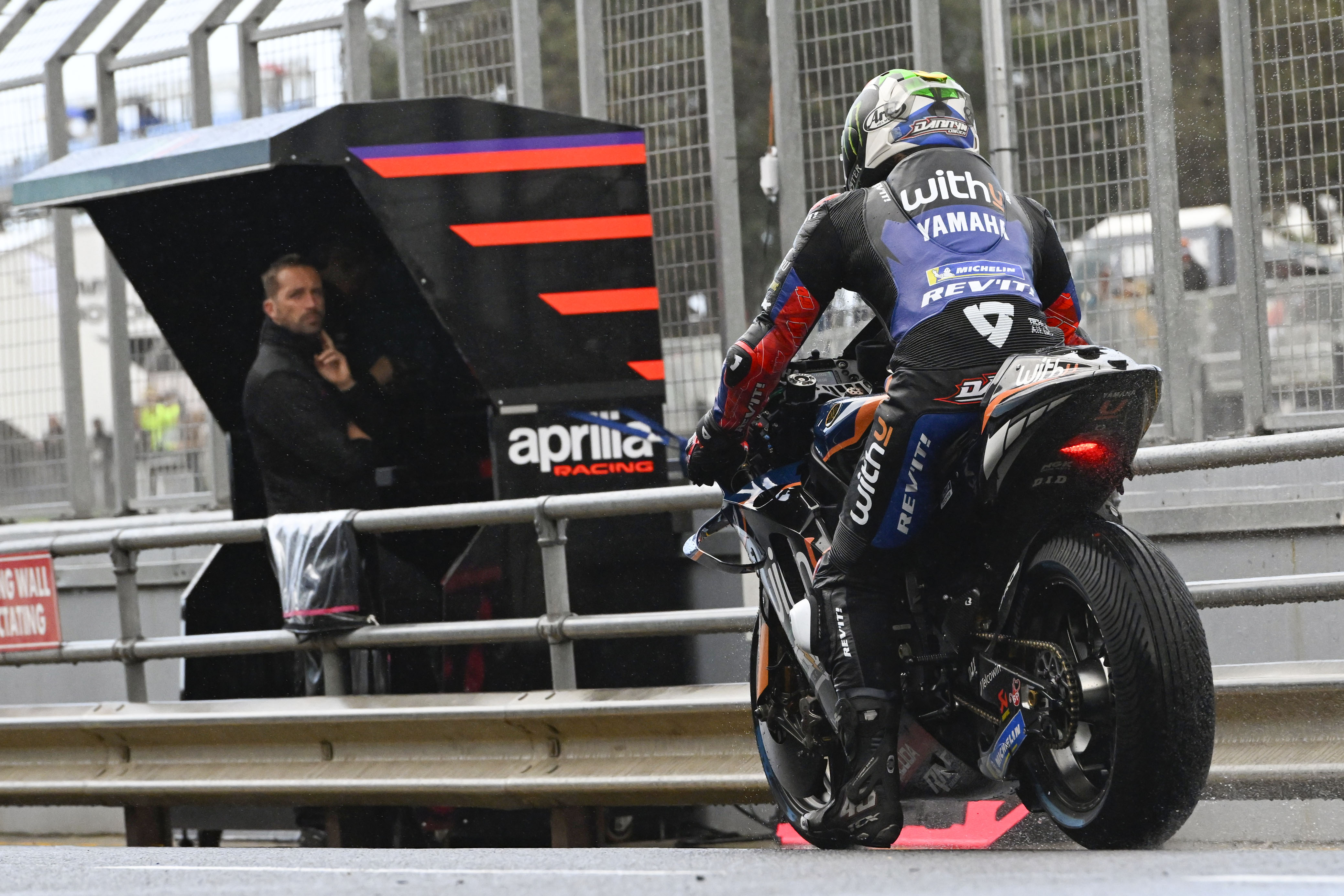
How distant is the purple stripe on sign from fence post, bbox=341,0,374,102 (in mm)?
4211

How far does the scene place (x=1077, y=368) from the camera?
4.01m

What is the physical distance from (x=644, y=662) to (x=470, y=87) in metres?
4.86

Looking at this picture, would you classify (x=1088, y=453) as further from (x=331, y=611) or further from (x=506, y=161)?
(x=506, y=161)

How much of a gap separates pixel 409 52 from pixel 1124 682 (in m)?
8.36

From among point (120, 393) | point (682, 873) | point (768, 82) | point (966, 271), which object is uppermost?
point (768, 82)

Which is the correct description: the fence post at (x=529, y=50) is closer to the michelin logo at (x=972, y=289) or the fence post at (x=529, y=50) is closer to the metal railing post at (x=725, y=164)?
the metal railing post at (x=725, y=164)

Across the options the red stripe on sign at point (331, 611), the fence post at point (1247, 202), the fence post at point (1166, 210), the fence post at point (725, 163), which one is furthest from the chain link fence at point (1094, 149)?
the red stripe on sign at point (331, 611)

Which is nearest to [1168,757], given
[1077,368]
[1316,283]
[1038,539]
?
[1038,539]

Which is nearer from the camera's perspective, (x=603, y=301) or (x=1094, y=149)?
(x=603, y=301)

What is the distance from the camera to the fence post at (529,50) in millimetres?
10977

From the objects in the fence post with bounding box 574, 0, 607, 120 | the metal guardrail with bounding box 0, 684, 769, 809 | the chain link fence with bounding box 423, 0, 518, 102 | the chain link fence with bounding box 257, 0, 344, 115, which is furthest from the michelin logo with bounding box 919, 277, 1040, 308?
the chain link fence with bounding box 257, 0, 344, 115

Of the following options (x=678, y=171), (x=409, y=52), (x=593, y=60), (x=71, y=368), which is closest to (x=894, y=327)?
(x=678, y=171)

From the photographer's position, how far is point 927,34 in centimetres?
966

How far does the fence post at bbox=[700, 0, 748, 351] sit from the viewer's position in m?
10.3
